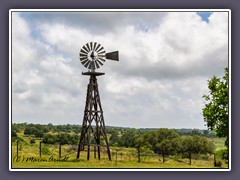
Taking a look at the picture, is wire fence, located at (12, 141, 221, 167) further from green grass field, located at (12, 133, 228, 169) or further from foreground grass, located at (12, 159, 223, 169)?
foreground grass, located at (12, 159, 223, 169)

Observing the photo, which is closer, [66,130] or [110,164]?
[110,164]

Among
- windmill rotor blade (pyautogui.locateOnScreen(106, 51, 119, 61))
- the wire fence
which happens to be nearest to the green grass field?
the wire fence

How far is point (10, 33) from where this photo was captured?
1480cm

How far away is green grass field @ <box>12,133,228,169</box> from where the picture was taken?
638 inches

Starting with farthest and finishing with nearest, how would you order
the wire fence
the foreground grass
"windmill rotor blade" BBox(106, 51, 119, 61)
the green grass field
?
"windmill rotor blade" BBox(106, 51, 119, 61), the wire fence, the green grass field, the foreground grass

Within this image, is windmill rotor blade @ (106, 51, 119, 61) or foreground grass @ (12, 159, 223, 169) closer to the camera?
foreground grass @ (12, 159, 223, 169)

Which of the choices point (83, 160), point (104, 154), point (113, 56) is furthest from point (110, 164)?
point (113, 56)

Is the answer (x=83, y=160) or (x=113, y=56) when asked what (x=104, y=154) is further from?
(x=113, y=56)

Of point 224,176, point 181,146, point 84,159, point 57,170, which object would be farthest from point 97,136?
point 224,176

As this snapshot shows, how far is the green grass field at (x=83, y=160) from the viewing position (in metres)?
16.2

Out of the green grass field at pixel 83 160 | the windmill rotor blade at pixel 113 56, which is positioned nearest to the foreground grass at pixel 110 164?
the green grass field at pixel 83 160

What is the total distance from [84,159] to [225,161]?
6.08 meters

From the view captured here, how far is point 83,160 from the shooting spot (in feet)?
62.8

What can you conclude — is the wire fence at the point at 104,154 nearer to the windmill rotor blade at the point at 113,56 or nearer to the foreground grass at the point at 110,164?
the foreground grass at the point at 110,164
